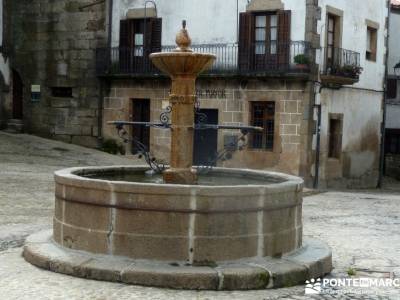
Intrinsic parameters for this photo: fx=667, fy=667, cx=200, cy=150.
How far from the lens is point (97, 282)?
18.5 feet

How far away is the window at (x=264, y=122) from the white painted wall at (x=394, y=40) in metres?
8.45

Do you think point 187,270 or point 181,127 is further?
point 181,127

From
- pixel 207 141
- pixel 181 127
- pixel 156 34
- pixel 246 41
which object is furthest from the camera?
pixel 156 34

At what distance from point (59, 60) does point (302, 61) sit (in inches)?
316

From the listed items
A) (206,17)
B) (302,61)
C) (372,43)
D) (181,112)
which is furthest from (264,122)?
(181,112)

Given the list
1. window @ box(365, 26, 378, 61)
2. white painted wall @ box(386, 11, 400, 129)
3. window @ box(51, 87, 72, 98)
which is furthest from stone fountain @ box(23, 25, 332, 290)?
white painted wall @ box(386, 11, 400, 129)

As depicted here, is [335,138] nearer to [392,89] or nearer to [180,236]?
[392,89]

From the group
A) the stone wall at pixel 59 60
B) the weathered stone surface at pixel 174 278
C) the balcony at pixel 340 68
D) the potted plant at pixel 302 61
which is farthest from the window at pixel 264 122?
the weathered stone surface at pixel 174 278

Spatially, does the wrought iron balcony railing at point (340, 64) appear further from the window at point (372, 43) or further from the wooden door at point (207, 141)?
the wooden door at point (207, 141)

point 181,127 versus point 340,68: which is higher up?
point 340,68

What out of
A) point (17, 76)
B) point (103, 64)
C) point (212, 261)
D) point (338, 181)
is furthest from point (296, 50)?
point (212, 261)

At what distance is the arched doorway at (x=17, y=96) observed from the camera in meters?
21.7

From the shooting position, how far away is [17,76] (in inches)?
851

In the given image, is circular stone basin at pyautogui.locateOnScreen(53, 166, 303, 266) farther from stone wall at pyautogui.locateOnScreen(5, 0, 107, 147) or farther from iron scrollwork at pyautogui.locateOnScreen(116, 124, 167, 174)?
stone wall at pyautogui.locateOnScreen(5, 0, 107, 147)
